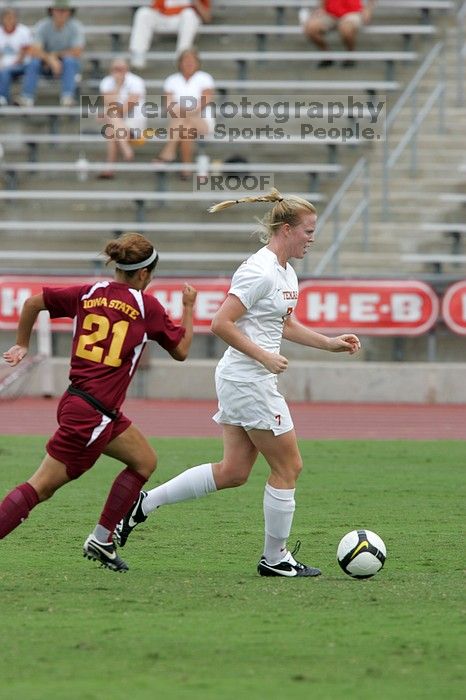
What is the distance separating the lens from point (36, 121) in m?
21.9

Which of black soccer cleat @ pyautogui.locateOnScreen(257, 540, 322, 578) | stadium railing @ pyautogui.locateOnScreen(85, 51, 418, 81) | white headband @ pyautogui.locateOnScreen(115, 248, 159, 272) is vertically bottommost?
black soccer cleat @ pyautogui.locateOnScreen(257, 540, 322, 578)

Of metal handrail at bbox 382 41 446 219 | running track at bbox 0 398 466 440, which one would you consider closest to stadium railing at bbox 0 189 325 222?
metal handrail at bbox 382 41 446 219

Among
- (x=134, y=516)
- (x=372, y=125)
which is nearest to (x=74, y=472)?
(x=134, y=516)

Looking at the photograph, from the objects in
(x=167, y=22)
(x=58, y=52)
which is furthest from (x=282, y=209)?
(x=167, y=22)

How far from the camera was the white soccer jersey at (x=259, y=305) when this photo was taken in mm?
6988

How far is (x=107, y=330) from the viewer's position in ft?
22.1

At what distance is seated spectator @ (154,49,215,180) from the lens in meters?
20.3

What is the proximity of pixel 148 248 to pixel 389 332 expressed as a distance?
35.3 ft

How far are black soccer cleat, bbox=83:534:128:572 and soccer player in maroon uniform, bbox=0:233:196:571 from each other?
43cm

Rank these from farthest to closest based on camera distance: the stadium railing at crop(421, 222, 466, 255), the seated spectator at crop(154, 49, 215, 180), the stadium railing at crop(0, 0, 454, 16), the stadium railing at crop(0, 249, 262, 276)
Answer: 1. the stadium railing at crop(0, 0, 454, 16)
2. the seated spectator at crop(154, 49, 215, 180)
3. the stadium railing at crop(0, 249, 262, 276)
4. the stadium railing at crop(421, 222, 466, 255)

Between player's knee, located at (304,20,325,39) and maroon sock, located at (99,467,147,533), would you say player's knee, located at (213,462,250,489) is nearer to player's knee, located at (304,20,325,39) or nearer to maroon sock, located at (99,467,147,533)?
maroon sock, located at (99,467,147,533)

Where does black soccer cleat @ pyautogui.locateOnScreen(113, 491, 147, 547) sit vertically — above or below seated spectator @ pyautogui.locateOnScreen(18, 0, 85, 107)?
below

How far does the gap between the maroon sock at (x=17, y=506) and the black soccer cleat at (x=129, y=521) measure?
86 centimetres

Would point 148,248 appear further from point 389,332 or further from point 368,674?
point 389,332
